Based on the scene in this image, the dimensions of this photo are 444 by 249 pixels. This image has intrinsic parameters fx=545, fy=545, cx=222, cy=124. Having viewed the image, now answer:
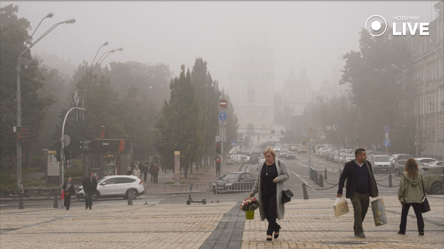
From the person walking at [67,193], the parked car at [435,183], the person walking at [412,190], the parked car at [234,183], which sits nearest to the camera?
the person walking at [412,190]

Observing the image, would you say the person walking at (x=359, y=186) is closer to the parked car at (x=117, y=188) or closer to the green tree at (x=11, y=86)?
the parked car at (x=117, y=188)

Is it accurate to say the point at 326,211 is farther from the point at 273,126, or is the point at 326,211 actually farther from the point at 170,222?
the point at 273,126

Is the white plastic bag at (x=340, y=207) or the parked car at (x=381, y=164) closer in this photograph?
the white plastic bag at (x=340, y=207)

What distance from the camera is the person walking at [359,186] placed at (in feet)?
33.4

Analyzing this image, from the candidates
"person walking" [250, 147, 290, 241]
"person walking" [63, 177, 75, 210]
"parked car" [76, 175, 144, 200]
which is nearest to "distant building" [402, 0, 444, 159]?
"parked car" [76, 175, 144, 200]

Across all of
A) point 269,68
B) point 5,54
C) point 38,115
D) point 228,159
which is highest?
point 269,68

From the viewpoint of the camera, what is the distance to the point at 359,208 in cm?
1020

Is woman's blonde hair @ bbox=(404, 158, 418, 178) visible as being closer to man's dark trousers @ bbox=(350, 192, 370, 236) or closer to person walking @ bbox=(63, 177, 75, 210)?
man's dark trousers @ bbox=(350, 192, 370, 236)

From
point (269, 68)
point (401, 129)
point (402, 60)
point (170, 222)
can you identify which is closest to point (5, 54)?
point (170, 222)

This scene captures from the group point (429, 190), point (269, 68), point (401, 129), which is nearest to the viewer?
point (429, 190)

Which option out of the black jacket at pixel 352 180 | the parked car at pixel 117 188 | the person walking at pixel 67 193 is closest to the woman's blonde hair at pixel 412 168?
the black jacket at pixel 352 180

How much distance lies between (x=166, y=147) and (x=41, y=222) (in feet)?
77.0

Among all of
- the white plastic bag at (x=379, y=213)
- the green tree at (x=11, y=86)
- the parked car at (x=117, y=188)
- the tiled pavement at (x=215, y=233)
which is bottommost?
the parked car at (x=117, y=188)

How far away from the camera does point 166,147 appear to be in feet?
132
